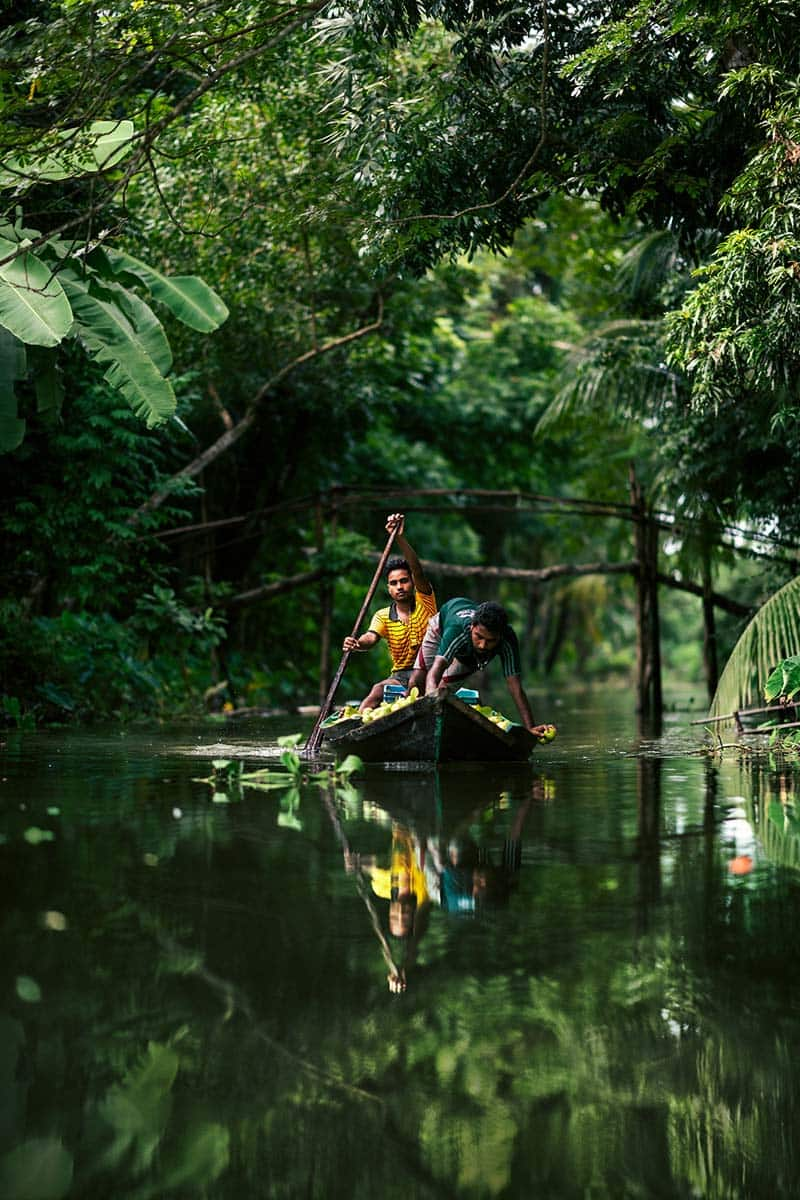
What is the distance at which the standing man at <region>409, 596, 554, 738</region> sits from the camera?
31.6 ft

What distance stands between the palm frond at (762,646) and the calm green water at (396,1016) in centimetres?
484

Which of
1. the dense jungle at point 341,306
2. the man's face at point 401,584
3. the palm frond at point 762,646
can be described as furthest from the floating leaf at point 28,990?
the palm frond at point 762,646

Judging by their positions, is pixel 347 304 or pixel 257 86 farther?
pixel 347 304

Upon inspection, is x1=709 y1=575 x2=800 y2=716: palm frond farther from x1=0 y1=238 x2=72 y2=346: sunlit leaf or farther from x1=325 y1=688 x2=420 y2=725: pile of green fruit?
x1=0 y1=238 x2=72 y2=346: sunlit leaf

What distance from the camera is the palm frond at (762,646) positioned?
1106cm

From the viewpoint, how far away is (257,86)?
14695 millimetres

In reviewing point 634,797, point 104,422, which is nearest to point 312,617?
point 104,422

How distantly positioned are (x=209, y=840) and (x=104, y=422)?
10.8 metres

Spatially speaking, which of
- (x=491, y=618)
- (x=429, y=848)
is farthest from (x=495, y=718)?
(x=429, y=848)

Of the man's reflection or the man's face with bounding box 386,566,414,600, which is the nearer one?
the man's reflection

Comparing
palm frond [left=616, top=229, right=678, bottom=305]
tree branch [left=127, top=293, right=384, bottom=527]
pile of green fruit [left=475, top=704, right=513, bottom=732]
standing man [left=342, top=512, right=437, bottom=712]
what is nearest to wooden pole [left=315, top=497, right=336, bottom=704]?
tree branch [left=127, top=293, right=384, bottom=527]

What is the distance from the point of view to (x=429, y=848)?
19.1 feet

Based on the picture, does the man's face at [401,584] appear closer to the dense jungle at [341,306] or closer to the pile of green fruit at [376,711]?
the pile of green fruit at [376,711]

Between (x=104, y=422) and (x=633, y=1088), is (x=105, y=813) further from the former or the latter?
(x=104, y=422)
